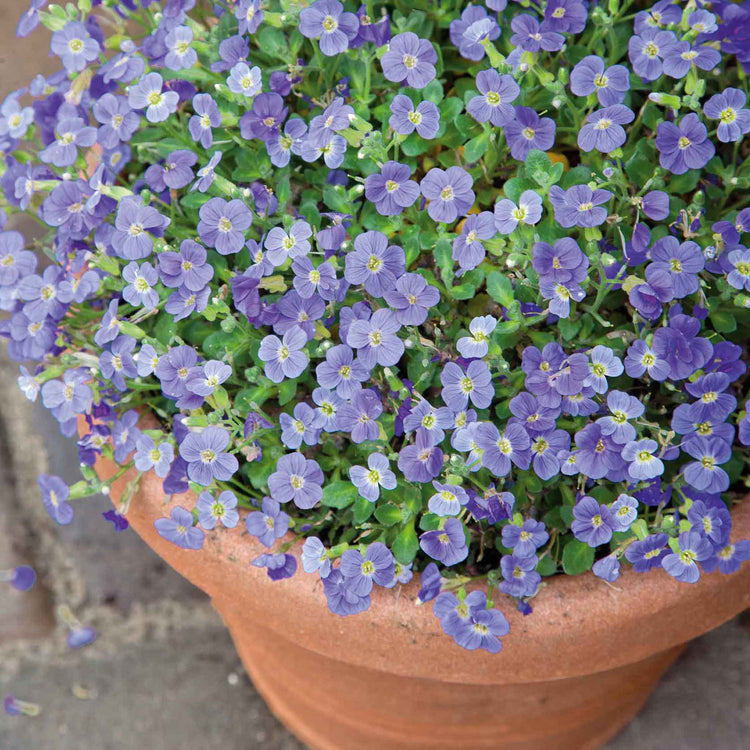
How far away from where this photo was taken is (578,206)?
792 millimetres

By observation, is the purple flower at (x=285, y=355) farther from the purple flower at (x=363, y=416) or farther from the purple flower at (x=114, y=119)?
the purple flower at (x=114, y=119)

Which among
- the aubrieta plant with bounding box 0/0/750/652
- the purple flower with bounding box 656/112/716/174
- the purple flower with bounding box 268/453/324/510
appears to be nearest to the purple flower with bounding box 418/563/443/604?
the aubrieta plant with bounding box 0/0/750/652

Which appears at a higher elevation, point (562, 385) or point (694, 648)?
point (562, 385)

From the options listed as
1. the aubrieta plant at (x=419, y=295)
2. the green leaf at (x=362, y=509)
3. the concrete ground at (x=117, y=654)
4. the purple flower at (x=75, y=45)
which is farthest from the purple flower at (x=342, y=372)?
the concrete ground at (x=117, y=654)

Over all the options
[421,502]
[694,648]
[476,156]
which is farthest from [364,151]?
[694,648]

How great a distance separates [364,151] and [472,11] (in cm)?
22

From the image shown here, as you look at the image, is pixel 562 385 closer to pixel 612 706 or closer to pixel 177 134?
pixel 177 134

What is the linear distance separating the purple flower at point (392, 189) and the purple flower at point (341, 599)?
351 millimetres


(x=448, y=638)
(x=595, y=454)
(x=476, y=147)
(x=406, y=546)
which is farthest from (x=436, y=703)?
(x=476, y=147)

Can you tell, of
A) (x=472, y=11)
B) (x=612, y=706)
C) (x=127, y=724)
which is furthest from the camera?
(x=127, y=724)

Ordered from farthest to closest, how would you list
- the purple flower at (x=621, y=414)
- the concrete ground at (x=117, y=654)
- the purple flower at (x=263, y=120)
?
the concrete ground at (x=117, y=654) → the purple flower at (x=263, y=120) → the purple flower at (x=621, y=414)

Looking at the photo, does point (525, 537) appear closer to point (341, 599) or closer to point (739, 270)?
point (341, 599)

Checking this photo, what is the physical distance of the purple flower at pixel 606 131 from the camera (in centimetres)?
81

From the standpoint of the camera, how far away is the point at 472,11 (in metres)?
0.89
